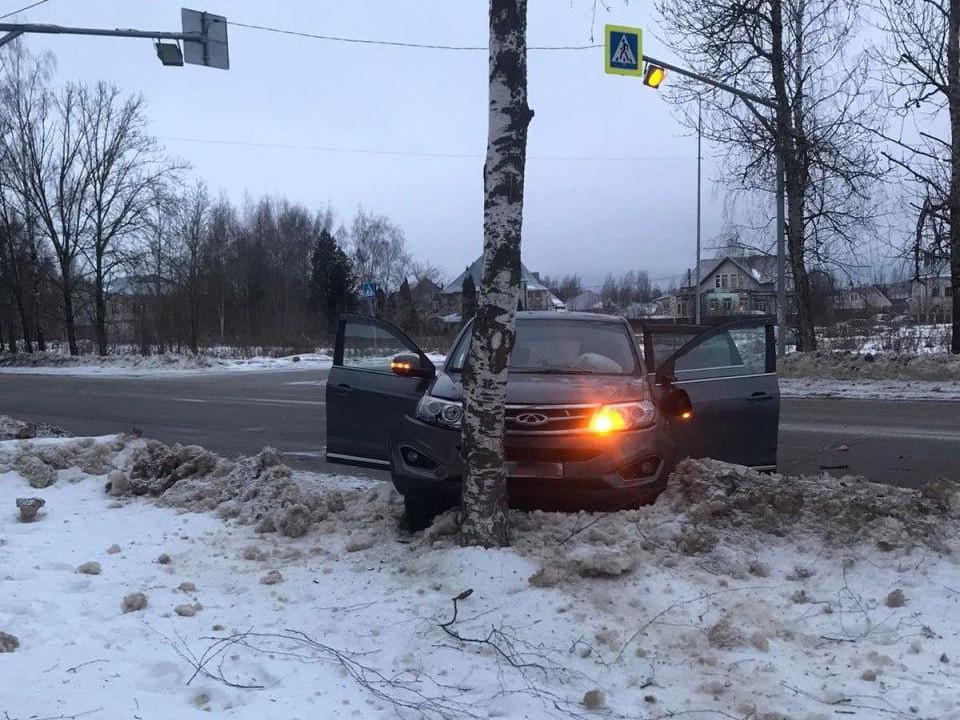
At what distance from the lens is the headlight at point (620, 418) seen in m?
4.95

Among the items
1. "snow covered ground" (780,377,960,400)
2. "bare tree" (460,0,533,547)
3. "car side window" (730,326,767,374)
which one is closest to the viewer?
"bare tree" (460,0,533,547)

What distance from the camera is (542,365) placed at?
5.94 meters

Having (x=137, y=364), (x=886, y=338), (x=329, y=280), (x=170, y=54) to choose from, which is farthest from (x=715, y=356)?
(x=329, y=280)

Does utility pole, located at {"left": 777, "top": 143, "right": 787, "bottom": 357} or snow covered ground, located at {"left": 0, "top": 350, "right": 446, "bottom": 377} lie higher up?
utility pole, located at {"left": 777, "top": 143, "right": 787, "bottom": 357}

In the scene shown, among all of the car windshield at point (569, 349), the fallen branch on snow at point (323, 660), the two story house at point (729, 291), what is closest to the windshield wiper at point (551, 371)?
the car windshield at point (569, 349)

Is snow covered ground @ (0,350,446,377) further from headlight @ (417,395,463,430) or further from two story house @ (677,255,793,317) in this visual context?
headlight @ (417,395,463,430)

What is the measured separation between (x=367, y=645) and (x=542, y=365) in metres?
2.73

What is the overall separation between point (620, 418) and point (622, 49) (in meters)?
10.2

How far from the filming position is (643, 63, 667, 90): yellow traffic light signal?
1383cm

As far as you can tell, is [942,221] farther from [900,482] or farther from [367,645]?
[367,645]

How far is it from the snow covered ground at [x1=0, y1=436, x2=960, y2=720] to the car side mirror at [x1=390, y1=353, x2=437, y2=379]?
1038 mm

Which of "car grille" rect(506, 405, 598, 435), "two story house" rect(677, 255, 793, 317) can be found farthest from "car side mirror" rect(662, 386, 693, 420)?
"two story house" rect(677, 255, 793, 317)

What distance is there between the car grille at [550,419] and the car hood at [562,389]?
6 centimetres

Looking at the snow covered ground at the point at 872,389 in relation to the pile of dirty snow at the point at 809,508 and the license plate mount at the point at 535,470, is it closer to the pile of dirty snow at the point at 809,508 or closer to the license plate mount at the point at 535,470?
the pile of dirty snow at the point at 809,508
